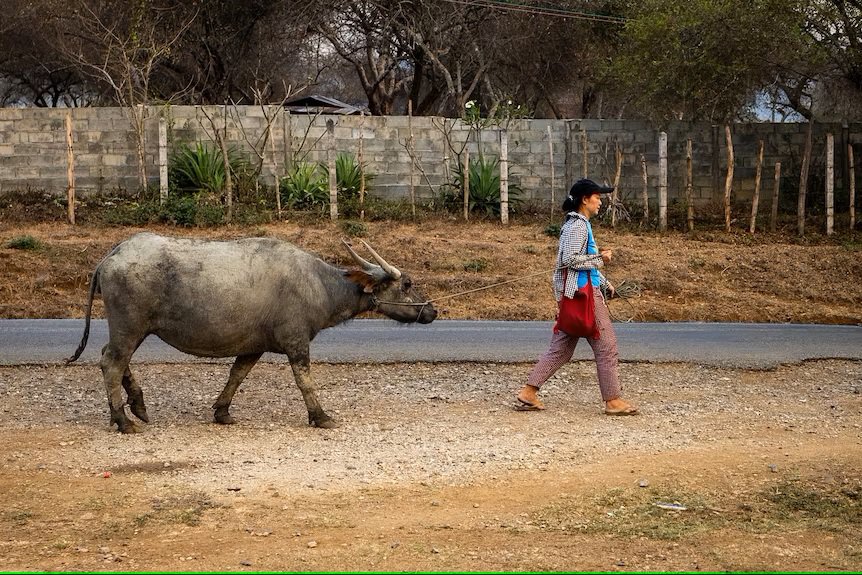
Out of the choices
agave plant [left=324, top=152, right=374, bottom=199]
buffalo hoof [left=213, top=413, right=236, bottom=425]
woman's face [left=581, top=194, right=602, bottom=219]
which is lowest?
buffalo hoof [left=213, top=413, right=236, bottom=425]

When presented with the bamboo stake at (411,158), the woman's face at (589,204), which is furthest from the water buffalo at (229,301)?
the bamboo stake at (411,158)

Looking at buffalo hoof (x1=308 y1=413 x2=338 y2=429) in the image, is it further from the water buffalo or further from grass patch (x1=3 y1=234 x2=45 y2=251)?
grass patch (x1=3 y1=234 x2=45 y2=251)

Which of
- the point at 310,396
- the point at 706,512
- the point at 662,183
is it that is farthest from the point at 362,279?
the point at 662,183

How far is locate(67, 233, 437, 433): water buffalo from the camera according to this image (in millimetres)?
8984

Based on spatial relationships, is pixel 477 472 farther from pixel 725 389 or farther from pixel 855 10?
pixel 855 10

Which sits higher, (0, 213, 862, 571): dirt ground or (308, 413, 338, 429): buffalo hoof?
(308, 413, 338, 429): buffalo hoof

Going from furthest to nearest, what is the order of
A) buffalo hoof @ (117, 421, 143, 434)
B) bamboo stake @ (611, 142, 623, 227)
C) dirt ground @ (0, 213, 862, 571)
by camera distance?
bamboo stake @ (611, 142, 623, 227)
buffalo hoof @ (117, 421, 143, 434)
dirt ground @ (0, 213, 862, 571)

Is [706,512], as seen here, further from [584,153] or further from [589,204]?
[584,153]

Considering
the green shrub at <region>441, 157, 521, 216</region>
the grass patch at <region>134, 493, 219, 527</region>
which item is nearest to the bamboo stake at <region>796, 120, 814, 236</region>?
the green shrub at <region>441, 157, 521, 216</region>

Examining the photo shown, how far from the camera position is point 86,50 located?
34.4 metres

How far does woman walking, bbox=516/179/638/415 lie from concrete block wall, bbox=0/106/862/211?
12.3 m

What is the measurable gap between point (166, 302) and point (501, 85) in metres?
29.3

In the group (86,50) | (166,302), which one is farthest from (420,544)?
(86,50)

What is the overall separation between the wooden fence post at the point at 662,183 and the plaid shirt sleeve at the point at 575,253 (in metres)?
13.0
